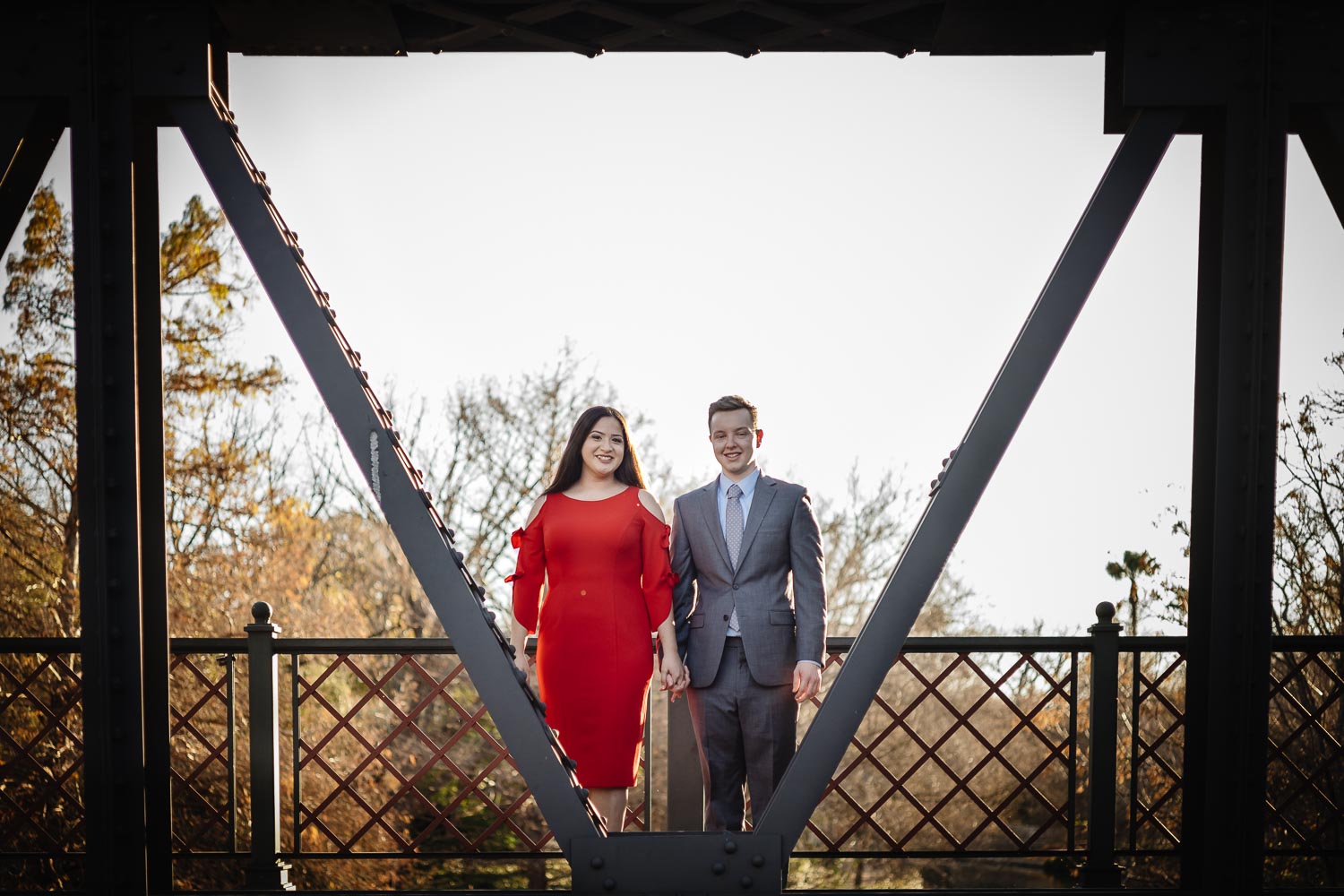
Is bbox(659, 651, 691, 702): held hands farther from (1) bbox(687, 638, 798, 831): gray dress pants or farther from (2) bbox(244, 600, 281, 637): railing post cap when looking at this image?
(2) bbox(244, 600, 281, 637): railing post cap

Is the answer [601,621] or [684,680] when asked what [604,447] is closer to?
[601,621]

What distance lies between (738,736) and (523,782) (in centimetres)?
549

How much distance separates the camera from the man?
3.06m

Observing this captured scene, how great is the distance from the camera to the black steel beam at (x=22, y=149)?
7.89 feet

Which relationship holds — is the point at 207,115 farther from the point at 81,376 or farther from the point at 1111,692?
the point at 1111,692

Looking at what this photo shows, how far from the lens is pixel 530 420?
43.4ft

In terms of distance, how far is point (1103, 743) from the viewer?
13.7 ft

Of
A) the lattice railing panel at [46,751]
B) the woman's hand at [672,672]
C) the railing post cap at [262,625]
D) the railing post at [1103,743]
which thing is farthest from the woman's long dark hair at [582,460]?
the lattice railing panel at [46,751]

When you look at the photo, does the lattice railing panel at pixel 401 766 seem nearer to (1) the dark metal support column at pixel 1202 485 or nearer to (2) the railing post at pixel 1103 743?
(2) the railing post at pixel 1103 743

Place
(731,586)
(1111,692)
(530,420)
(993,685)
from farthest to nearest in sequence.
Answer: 1. (530,420)
2. (993,685)
3. (1111,692)
4. (731,586)

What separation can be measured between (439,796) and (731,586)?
1048cm

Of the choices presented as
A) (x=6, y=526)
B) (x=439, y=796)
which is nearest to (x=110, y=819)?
(x=6, y=526)

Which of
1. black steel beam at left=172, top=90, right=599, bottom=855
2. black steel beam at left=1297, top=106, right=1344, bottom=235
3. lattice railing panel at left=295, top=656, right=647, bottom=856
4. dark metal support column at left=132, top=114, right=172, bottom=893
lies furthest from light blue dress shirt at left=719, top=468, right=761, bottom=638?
Result: lattice railing panel at left=295, top=656, right=647, bottom=856

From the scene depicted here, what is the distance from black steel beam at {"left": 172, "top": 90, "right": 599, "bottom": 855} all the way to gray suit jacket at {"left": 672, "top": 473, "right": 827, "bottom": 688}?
0.82 m
